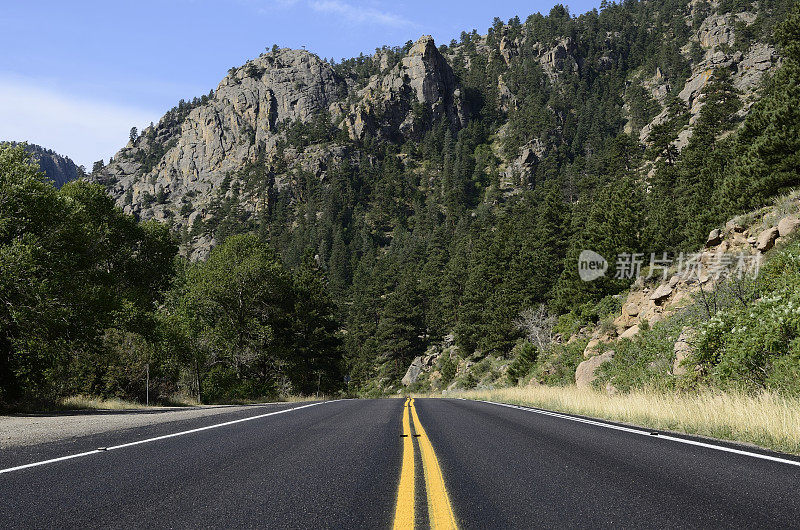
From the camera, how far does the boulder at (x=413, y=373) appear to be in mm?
63844

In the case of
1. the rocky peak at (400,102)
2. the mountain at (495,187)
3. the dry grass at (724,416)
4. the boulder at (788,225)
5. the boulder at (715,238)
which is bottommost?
the dry grass at (724,416)

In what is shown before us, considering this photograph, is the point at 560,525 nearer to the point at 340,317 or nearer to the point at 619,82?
the point at 340,317

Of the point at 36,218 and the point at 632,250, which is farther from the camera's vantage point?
the point at 632,250

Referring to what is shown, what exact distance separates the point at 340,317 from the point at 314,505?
3538 inches

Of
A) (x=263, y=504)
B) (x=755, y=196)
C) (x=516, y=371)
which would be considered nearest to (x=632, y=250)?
(x=755, y=196)

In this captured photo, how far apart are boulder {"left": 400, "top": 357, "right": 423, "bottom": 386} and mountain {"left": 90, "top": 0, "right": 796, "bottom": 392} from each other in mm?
2954

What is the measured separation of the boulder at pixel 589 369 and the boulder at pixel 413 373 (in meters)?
42.0

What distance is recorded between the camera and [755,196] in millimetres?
25781

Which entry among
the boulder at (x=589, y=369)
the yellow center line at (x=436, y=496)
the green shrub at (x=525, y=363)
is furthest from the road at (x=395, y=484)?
the green shrub at (x=525, y=363)

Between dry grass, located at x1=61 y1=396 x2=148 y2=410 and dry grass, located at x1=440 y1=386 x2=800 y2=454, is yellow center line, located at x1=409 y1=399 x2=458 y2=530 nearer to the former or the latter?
dry grass, located at x1=440 y1=386 x2=800 y2=454

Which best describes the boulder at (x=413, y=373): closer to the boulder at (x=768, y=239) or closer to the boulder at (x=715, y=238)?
the boulder at (x=715, y=238)

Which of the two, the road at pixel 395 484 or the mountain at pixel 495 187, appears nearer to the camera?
the road at pixel 395 484

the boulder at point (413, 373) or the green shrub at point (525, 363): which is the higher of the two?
the green shrub at point (525, 363)

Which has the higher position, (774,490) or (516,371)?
(774,490)
